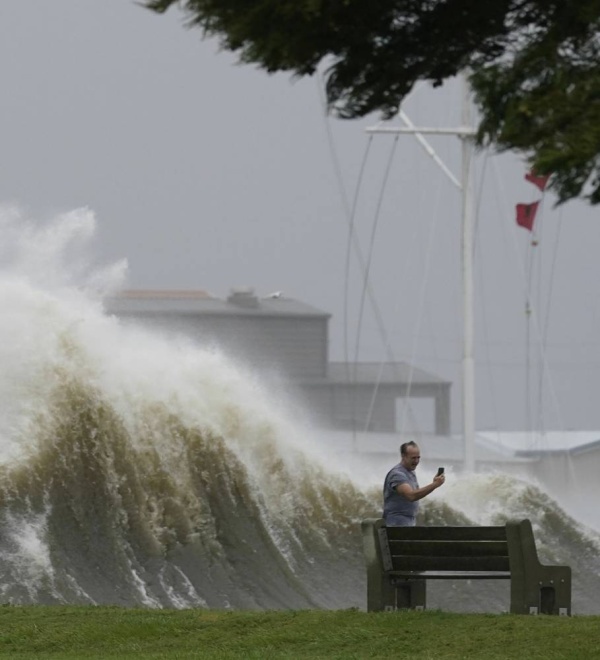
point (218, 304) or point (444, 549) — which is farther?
point (218, 304)

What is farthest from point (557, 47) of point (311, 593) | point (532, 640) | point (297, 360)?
point (297, 360)

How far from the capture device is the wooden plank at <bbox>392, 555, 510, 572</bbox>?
1185cm

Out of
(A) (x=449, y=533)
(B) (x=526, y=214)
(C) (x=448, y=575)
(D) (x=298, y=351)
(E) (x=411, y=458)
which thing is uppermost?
(B) (x=526, y=214)

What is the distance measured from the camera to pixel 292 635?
10859mm

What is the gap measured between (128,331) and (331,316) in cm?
8495

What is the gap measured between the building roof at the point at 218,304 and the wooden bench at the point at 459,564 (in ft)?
275

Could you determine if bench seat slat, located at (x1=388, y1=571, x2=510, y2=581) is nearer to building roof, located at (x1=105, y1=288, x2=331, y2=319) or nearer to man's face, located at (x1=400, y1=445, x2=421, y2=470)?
man's face, located at (x1=400, y1=445, x2=421, y2=470)

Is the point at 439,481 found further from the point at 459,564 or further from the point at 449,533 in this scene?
the point at 459,564

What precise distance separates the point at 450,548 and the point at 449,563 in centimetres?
11

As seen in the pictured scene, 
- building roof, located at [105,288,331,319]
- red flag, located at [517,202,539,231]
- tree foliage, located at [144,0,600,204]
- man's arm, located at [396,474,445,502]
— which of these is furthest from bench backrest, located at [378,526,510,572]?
building roof, located at [105,288,331,319]

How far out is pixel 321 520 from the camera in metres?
21.5

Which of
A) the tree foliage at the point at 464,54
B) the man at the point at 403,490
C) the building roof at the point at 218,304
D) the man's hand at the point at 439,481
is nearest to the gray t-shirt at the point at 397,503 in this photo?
the man at the point at 403,490

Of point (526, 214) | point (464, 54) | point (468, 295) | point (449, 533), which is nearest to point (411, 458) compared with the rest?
point (449, 533)

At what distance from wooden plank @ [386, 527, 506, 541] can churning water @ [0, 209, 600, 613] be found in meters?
4.60
